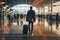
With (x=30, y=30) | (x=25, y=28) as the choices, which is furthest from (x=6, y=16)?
(x=25, y=28)

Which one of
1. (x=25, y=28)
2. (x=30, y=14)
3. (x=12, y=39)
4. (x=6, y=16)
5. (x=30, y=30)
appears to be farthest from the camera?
(x=6, y=16)

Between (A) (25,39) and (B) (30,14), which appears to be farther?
(B) (30,14)

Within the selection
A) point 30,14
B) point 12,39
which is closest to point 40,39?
point 12,39

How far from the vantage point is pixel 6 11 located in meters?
33.2

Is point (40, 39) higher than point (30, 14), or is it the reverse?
point (30, 14)

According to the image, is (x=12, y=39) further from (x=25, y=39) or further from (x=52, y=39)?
(x=52, y=39)

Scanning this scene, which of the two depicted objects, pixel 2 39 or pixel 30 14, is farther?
pixel 30 14

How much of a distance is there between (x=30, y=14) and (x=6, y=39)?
12.7ft

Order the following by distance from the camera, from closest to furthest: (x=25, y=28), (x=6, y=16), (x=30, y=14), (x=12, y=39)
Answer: (x=12, y=39) < (x=25, y=28) < (x=30, y=14) < (x=6, y=16)

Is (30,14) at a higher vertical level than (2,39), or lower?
higher

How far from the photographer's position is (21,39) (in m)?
16.0

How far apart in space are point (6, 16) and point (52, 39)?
53.9ft

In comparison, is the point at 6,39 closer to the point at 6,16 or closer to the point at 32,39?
the point at 32,39

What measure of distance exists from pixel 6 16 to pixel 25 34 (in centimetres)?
1370
